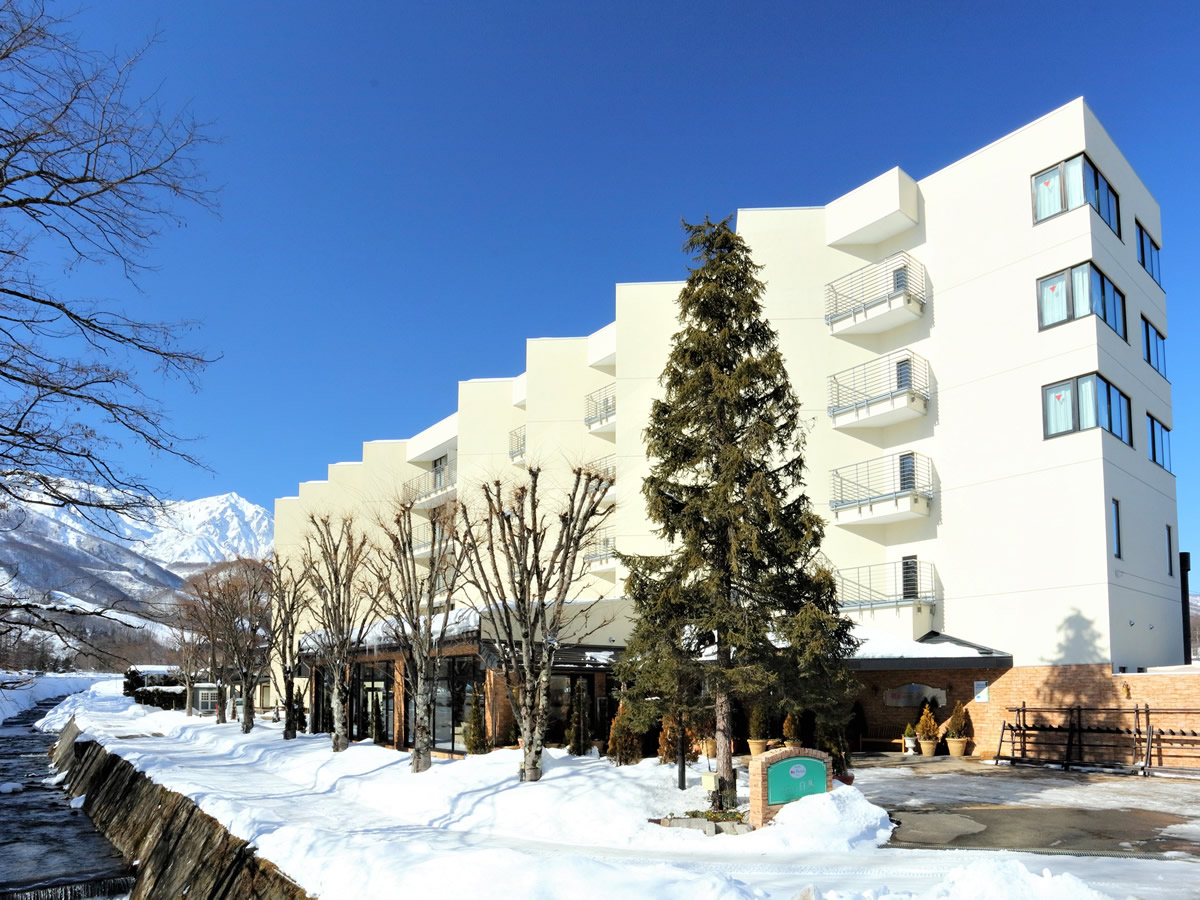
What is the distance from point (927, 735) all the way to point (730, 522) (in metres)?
14.7

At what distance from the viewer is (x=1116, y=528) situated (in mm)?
27641

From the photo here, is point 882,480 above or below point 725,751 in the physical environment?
above

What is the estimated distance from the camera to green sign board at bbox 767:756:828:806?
49.5 ft

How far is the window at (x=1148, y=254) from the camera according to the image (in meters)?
33.0

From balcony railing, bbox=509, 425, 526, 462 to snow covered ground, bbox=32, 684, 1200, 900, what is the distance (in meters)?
19.7

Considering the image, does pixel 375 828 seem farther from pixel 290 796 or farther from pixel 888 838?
pixel 888 838

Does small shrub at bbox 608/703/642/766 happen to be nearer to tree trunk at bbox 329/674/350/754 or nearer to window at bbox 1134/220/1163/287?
tree trunk at bbox 329/674/350/754

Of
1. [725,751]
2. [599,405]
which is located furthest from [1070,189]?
[725,751]

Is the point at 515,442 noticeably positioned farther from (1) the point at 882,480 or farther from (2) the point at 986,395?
(2) the point at 986,395

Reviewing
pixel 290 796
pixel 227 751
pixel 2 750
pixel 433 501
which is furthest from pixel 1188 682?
pixel 2 750

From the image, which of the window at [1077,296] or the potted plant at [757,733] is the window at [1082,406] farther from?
the potted plant at [757,733]

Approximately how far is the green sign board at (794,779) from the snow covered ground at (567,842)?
398 mm

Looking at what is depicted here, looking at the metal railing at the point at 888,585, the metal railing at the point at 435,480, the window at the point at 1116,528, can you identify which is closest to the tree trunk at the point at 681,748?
the metal railing at the point at 888,585

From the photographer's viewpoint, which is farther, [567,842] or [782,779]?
[567,842]
